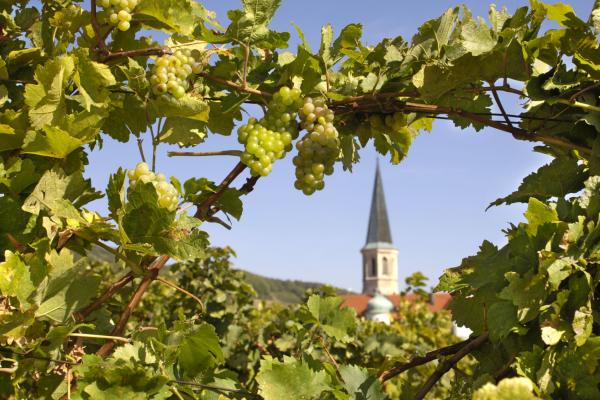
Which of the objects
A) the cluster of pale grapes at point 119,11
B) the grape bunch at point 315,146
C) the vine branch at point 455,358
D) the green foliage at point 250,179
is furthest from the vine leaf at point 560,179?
the cluster of pale grapes at point 119,11

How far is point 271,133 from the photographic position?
1731 mm

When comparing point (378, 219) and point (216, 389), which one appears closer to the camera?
point (216, 389)

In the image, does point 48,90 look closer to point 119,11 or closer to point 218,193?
point 119,11

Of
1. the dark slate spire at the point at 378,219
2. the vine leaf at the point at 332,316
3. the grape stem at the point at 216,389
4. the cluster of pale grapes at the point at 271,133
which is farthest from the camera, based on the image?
the dark slate spire at the point at 378,219

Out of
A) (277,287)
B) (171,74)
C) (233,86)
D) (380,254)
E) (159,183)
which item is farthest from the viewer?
(277,287)

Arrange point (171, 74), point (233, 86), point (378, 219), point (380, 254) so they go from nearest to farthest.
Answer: point (171, 74), point (233, 86), point (380, 254), point (378, 219)

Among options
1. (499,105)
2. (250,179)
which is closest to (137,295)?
(250,179)

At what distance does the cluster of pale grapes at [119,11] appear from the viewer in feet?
5.73

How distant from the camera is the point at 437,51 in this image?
1.72 m

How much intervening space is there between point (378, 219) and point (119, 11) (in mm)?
83228

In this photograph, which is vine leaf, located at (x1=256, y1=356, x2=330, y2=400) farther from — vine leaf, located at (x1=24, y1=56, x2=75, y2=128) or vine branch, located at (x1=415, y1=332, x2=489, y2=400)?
vine leaf, located at (x1=24, y1=56, x2=75, y2=128)

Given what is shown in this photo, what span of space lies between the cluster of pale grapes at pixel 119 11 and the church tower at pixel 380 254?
82.1 meters

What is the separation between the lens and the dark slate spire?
82625 mm

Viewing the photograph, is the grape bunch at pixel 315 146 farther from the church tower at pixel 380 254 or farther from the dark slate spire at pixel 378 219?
the church tower at pixel 380 254
